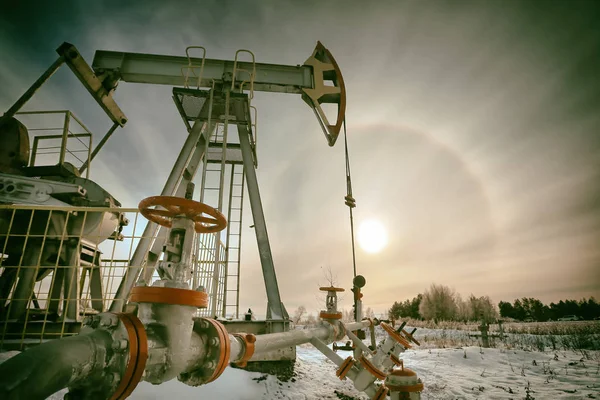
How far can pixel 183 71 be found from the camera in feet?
18.6

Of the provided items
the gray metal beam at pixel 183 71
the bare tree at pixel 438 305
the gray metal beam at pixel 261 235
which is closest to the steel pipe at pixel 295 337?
the gray metal beam at pixel 261 235

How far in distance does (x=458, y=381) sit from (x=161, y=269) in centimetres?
780

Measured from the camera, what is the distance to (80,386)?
2.90 feet

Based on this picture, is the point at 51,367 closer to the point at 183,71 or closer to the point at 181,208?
the point at 181,208

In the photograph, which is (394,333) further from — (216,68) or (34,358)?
(216,68)

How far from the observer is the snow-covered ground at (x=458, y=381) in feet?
12.8

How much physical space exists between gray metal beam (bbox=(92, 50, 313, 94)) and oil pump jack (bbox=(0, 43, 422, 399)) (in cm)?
2

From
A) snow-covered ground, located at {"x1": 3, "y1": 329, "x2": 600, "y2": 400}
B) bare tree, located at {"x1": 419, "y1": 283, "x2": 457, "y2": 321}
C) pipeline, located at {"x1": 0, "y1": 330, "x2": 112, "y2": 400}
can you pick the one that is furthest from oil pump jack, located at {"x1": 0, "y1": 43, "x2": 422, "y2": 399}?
bare tree, located at {"x1": 419, "y1": 283, "x2": 457, "y2": 321}

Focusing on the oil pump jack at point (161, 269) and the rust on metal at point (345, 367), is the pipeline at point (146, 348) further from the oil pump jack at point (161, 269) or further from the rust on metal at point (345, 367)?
the rust on metal at point (345, 367)

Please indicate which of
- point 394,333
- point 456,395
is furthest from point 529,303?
point 394,333

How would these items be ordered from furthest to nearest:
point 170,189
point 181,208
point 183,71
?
point 183,71 → point 170,189 → point 181,208

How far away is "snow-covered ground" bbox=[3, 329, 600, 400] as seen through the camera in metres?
3.92

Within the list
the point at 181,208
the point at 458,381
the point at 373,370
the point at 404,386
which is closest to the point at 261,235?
the point at 373,370

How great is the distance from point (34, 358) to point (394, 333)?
3008 millimetres
